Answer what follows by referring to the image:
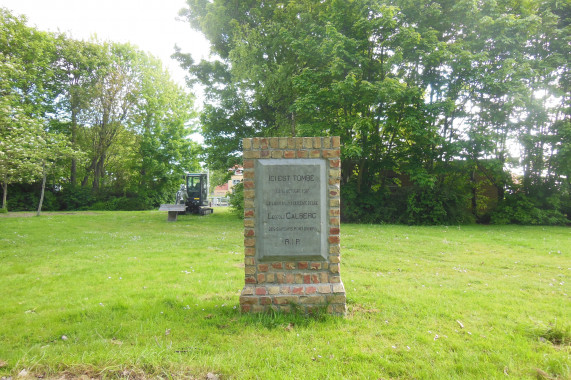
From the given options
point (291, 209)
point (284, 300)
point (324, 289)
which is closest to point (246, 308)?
point (284, 300)

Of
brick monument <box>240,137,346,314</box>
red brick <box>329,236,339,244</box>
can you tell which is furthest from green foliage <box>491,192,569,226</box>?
brick monument <box>240,137,346,314</box>

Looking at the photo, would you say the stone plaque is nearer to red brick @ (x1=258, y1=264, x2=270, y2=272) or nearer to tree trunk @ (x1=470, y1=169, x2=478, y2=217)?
red brick @ (x1=258, y1=264, x2=270, y2=272)

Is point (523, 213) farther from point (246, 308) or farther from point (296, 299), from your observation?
point (246, 308)

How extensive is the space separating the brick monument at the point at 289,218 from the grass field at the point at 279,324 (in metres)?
0.41

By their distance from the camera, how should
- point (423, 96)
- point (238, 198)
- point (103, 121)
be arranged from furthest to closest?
point (103, 121)
point (238, 198)
point (423, 96)

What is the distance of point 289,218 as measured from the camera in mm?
3598

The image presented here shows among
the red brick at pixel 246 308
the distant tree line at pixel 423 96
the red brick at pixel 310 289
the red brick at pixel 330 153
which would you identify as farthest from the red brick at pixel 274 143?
the distant tree line at pixel 423 96

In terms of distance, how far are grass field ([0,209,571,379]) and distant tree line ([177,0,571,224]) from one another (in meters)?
9.03

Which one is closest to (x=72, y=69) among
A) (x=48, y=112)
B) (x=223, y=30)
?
(x=48, y=112)

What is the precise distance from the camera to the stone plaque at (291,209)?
140 inches

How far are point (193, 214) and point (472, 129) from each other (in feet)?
57.7

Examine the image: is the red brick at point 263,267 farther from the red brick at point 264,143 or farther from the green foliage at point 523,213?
the green foliage at point 523,213

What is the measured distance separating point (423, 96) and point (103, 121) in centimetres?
2532

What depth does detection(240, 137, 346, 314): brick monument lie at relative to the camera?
3553 mm
